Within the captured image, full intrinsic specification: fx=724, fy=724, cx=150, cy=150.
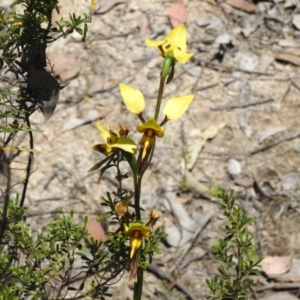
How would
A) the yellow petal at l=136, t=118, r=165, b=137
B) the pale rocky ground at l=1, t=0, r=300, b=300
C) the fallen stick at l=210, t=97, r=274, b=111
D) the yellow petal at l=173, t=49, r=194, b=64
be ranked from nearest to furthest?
the yellow petal at l=136, t=118, r=165, b=137
the yellow petal at l=173, t=49, r=194, b=64
the pale rocky ground at l=1, t=0, r=300, b=300
the fallen stick at l=210, t=97, r=274, b=111

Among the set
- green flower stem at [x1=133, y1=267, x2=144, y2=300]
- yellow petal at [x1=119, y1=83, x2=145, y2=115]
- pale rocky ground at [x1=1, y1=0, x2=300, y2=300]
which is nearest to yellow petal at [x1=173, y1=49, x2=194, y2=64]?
yellow petal at [x1=119, y1=83, x2=145, y2=115]

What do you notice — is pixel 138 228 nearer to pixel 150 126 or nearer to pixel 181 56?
pixel 150 126

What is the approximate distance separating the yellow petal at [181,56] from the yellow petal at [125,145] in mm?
206

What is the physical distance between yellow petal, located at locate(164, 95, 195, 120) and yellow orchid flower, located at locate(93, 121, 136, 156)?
0.10 metres

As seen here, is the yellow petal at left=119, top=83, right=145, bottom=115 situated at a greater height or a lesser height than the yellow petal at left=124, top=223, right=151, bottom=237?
greater

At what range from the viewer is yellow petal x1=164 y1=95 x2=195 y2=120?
1.42m

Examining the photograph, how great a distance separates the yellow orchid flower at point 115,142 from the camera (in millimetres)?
1324

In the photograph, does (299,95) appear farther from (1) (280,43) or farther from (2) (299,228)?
(2) (299,228)

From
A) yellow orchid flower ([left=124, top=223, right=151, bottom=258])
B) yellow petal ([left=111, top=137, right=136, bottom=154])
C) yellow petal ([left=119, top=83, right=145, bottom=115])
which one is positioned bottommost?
yellow orchid flower ([left=124, top=223, right=151, bottom=258])

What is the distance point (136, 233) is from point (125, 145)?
0.18 m

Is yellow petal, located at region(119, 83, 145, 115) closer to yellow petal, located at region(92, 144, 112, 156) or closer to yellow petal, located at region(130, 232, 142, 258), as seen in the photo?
yellow petal, located at region(92, 144, 112, 156)

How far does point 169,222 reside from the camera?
109 inches

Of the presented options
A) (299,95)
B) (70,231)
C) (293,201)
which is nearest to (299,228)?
(293,201)

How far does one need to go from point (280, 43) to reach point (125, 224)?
2.24 meters
